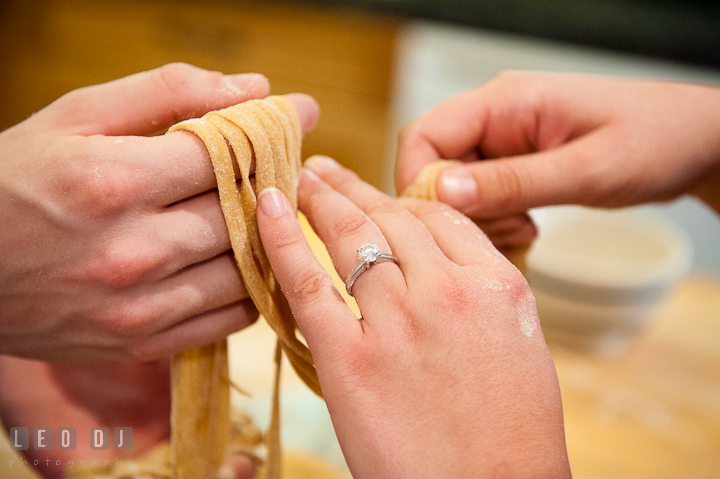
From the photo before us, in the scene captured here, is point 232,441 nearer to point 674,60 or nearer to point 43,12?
point 674,60

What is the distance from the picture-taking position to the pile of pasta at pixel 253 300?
383mm

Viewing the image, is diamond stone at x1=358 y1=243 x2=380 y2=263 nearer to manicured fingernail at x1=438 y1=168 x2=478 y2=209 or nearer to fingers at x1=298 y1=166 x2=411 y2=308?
fingers at x1=298 y1=166 x2=411 y2=308

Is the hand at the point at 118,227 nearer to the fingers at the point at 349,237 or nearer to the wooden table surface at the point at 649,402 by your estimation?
the fingers at the point at 349,237

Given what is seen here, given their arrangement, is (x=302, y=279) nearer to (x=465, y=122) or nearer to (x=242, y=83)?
(x=242, y=83)

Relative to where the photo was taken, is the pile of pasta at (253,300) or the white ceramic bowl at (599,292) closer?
the pile of pasta at (253,300)

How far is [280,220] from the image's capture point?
401mm

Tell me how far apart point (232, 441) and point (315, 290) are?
0.83 feet

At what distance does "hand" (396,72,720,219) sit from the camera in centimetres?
55

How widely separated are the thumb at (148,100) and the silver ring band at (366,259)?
16 centimetres

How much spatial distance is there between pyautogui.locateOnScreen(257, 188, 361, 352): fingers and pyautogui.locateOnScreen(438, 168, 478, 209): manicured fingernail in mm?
160

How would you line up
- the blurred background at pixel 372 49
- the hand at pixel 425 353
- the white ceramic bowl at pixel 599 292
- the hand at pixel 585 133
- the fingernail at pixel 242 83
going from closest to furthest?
the hand at pixel 425 353 → the fingernail at pixel 242 83 → the hand at pixel 585 133 → the white ceramic bowl at pixel 599 292 → the blurred background at pixel 372 49

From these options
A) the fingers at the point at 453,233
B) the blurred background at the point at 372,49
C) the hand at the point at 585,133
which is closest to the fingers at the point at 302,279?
the fingers at the point at 453,233

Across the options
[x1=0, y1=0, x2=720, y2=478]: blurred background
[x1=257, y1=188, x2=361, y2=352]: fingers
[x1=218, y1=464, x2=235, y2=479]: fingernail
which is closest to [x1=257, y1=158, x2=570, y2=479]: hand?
[x1=257, y1=188, x2=361, y2=352]: fingers

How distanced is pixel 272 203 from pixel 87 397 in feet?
1.14
